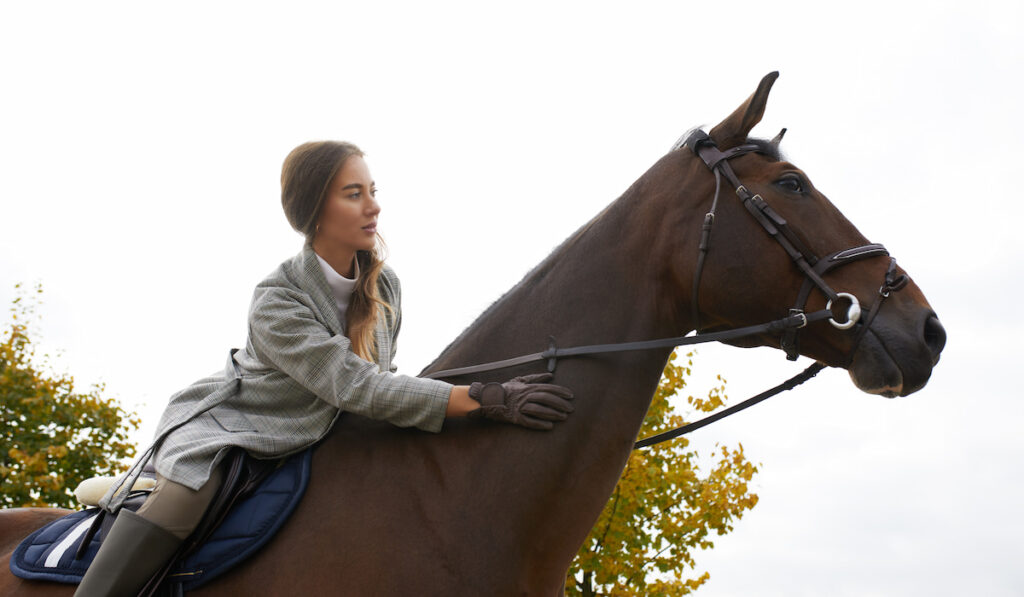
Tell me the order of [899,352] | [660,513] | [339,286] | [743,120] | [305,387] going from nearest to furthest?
1. [899,352]
2. [305,387]
3. [743,120]
4. [339,286]
5. [660,513]

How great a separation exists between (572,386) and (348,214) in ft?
4.13

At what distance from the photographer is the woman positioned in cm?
299

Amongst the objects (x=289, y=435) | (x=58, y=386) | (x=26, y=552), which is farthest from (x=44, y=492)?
(x=289, y=435)

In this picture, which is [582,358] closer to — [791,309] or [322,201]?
[791,309]

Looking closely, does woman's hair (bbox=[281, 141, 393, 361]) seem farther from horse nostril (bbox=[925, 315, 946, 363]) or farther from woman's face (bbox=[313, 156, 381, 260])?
horse nostril (bbox=[925, 315, 946, 363])

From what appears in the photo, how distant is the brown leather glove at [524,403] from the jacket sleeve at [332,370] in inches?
5.6

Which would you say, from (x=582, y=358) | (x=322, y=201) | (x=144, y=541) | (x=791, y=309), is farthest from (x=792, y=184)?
(x=144, y=541)

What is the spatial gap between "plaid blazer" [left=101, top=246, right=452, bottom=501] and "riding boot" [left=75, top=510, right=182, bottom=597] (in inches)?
8.2

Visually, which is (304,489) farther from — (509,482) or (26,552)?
(26,552)

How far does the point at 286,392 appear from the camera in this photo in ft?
10.8

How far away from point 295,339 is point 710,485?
10.7 meters

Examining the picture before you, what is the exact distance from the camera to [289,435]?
125 inches

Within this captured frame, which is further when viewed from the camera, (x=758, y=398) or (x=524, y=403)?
(x=758, y=398)

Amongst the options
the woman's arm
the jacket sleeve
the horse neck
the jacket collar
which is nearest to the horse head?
the horse neck
